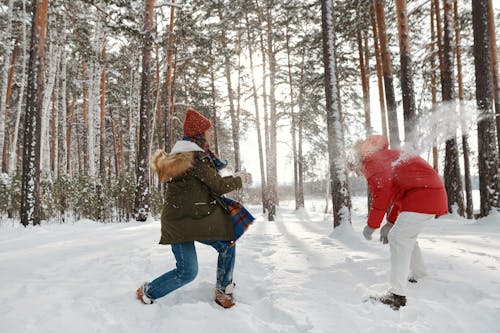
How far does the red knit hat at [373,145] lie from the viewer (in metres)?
3.12

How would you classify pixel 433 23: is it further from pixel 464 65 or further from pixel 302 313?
pixel 302 313

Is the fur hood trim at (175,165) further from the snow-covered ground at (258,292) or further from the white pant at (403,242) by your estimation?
the white pant at (403,242)

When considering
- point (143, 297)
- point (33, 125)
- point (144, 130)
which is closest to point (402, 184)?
point (143, 297)

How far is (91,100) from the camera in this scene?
1534 centimetres

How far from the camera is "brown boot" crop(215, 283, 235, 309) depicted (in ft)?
9.36

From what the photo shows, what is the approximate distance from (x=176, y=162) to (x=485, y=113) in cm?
893

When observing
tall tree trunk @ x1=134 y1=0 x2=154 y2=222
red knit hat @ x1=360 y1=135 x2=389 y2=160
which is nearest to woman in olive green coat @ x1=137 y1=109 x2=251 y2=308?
red knit hat @ x1=360 y1=135 x2=389 y2=160

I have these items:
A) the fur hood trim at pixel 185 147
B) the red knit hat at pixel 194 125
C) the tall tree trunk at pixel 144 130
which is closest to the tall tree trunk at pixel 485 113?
the red knit hat at pixel 194 125

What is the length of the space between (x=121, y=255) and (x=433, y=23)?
16.6 meters

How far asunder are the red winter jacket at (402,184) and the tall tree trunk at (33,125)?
29.6ft

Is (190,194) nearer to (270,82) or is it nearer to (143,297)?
(143,297)

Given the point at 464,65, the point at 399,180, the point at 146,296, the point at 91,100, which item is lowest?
the point at 146,296

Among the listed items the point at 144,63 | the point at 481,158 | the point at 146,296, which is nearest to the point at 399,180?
the point at 146,296

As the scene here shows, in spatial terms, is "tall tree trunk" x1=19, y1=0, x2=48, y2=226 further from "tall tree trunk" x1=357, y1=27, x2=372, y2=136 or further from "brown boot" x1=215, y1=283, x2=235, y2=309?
"tall tree trunk" x1=357, y1=27, x2=372, y2=136
